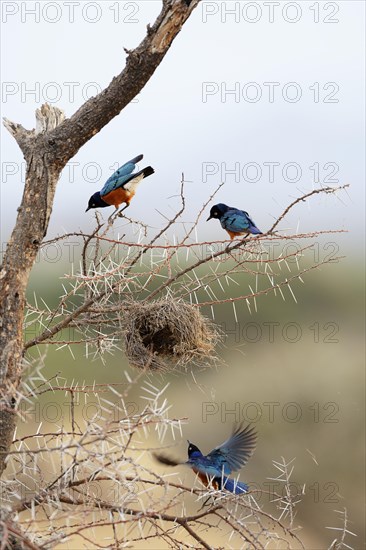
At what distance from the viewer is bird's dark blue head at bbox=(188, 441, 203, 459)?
5.31 meters

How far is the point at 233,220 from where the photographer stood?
223 inches

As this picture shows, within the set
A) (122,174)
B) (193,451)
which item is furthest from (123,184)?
(193,451)

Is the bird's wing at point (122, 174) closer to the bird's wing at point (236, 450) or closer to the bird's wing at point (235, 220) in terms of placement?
the bird's wing at point (235, 220)

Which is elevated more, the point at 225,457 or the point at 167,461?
the point at 167,461

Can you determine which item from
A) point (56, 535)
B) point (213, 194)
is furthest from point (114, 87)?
point (56, 535)

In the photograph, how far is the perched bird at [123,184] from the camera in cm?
540

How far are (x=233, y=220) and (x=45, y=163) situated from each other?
164cm

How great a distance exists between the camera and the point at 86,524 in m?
3.67

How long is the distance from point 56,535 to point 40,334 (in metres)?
1.34

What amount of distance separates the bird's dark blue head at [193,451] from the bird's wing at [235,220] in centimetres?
150

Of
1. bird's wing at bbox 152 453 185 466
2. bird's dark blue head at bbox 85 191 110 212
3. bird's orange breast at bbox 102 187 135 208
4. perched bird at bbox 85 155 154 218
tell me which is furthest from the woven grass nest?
bird's dark blue head at bbox 85 191 110 212

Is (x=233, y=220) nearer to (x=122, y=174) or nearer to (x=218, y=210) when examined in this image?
(x=218, y=210)

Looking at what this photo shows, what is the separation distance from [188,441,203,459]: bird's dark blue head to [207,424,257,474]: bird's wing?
7 cm

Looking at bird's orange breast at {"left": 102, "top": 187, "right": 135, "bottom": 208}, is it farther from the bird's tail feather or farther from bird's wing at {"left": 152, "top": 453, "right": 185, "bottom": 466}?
the bird's tail feather
